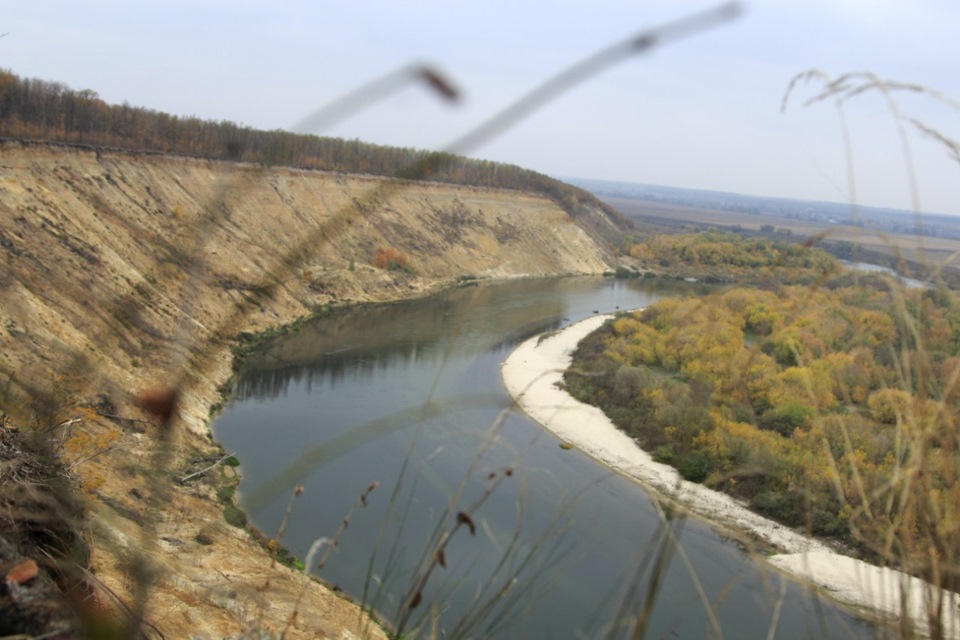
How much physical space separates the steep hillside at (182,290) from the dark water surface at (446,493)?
0.38 metres

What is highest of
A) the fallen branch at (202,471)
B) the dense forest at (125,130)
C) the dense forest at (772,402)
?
the dense forest at (125,130)

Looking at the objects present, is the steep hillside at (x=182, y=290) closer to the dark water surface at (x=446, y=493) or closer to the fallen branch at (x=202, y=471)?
the fallen branch at (x=202, y=471)

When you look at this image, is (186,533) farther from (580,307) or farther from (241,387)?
(580,307)

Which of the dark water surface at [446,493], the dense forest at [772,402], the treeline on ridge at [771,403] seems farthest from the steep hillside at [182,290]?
the treeline on ridge at [771,403]

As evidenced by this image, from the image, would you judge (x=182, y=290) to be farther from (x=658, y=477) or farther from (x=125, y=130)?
(x=125, y=130)

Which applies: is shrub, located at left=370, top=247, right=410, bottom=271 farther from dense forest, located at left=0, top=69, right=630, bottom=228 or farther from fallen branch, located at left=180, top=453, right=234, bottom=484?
fallen branch, located at left=180, top=453, right=234, bottom=484

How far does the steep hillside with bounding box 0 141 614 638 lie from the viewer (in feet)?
2.77

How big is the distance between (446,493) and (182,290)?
4724mm

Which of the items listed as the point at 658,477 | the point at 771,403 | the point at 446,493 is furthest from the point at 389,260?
the point at 446,493

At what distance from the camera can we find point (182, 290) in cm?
1050

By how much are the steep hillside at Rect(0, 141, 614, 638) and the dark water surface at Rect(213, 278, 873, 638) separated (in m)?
0.38

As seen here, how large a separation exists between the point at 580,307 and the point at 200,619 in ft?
68.9

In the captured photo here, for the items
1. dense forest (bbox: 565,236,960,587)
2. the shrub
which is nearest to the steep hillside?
the shrub

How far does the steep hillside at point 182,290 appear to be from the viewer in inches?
33.2
